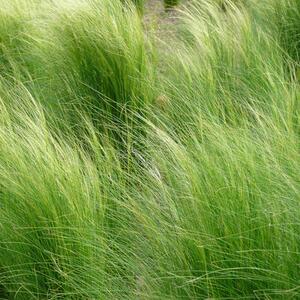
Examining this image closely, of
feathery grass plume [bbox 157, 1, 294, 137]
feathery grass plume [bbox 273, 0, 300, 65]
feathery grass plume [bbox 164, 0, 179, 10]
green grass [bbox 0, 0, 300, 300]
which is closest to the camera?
green grass [bbox 0, 0, 300, 300]

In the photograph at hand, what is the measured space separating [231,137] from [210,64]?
110 cm

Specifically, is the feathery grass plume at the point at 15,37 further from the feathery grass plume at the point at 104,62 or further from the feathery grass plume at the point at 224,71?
the feathery grass plume at the point at 224,71

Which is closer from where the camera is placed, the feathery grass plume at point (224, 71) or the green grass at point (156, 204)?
the green grass at point (156, 204)

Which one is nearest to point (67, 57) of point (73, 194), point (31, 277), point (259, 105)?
point (259, 105)

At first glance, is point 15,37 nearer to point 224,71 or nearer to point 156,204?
point 224,71

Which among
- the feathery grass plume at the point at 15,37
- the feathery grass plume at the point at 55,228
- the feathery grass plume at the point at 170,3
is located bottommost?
the feathery grass plume at the point at 55,228

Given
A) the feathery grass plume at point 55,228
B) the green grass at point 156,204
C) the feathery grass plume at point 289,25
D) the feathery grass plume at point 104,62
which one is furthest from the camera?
the feathery grass plume at point 289,25

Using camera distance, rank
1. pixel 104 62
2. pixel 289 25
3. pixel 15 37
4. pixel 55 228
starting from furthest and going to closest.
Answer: pixel 289 25 < pixel 15 37 < pixel 104 62 < pixel 55 228

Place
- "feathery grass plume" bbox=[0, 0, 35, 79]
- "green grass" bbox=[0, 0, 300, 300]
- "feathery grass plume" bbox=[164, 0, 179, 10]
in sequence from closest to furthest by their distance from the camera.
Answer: "green grass" bbox=[0, 0, 300, 300] < "feathery grass plume" bbox=[0, 0, 35, 79] < "feathery grass plume" bbox=[164, 0, 179, 10]

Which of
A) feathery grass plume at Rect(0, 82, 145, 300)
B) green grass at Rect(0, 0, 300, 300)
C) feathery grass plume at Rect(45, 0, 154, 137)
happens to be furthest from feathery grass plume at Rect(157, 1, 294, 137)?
feathery grass plume at Rect(0, 82, 145, 300)

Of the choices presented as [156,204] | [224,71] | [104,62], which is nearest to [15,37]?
[104,62]

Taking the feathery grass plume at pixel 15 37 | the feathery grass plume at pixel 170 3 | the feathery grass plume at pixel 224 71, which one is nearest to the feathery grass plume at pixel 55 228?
the feathery grass plume at pixel 224 71

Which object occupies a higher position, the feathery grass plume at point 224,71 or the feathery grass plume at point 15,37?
the feathery grass plume at point 15,37

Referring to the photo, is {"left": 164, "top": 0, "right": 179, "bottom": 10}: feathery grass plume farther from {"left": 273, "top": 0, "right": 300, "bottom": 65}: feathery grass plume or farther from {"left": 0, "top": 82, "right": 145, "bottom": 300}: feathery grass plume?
{"left": 0, "top": 82, "right": 145, "bottom": 300}: feathery grass plume
